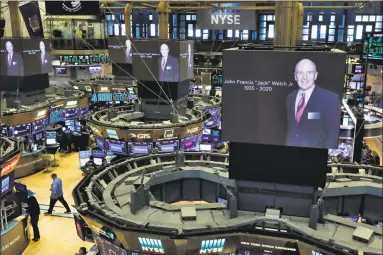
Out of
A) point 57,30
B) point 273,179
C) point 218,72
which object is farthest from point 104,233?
point 57,30

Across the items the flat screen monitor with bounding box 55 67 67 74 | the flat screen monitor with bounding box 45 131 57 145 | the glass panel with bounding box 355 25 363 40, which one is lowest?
the flat screen monitor with bounding box 45 131 57 145

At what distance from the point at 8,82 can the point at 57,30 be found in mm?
16958

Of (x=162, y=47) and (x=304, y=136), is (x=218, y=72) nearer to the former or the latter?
(x=162, y=47)

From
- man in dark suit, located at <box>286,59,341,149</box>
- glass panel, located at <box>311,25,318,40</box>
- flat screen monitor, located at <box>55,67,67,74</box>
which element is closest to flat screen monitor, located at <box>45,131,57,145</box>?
man in dark suit, located at <box>286,59,341,149</box>

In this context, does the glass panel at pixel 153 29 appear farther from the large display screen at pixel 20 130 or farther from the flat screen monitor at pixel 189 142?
the flat screen monitor at pixel 189 142

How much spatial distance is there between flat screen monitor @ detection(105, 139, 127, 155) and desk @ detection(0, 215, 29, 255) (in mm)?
4443

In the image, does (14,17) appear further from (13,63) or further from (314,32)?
(314,32)

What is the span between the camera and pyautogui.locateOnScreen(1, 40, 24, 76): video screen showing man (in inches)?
646

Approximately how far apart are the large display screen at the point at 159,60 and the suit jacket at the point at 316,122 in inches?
316

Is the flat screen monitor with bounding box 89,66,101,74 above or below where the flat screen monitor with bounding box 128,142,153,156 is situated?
above

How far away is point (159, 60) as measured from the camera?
48.4ft

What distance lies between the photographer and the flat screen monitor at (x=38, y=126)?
18.5 metres

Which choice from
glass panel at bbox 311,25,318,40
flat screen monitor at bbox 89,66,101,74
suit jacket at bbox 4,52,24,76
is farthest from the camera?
glass panel at bbox 311,25,318,40

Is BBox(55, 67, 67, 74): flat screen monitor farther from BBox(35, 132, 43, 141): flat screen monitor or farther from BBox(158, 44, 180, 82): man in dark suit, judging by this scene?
BBox(158, 44, 180, 82): man in dark suit
